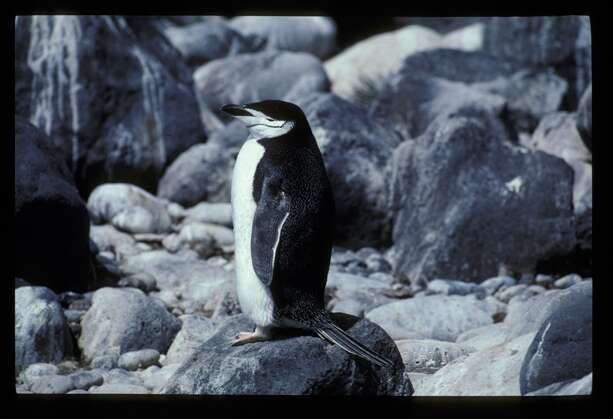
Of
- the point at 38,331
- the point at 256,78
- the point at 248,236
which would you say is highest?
the point at 248,236

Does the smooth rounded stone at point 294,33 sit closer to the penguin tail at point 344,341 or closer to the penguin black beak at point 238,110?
the penguin black beak at point 238,110

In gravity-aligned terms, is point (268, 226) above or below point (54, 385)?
above

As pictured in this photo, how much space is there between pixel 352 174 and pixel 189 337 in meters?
2.24

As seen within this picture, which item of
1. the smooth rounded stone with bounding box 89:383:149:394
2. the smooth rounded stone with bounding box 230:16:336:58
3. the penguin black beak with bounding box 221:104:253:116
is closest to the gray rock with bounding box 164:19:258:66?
the smooth rounded stone with bounding box 230:16:336:58

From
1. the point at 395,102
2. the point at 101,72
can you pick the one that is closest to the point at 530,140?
the point at 395,102

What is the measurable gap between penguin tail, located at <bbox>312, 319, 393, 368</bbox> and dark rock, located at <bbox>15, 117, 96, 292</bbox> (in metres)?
2.06

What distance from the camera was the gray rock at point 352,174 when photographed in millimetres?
6000

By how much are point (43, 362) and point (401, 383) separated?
1.55m

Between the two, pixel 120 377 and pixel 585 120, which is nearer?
pixel 120 377

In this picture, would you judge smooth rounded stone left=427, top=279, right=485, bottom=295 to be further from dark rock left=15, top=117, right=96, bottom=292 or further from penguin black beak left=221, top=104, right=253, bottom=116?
penguin black beak left=221, top=104, right=253, bottom=116

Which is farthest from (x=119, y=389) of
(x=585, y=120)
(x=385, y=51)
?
(x=385, y=51)

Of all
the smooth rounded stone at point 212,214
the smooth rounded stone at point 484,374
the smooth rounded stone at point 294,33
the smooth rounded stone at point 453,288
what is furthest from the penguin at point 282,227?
the smooth rounded stone at point 294,33

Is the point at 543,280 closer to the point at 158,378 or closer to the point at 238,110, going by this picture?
the point at 158,378

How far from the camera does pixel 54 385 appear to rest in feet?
11.5
